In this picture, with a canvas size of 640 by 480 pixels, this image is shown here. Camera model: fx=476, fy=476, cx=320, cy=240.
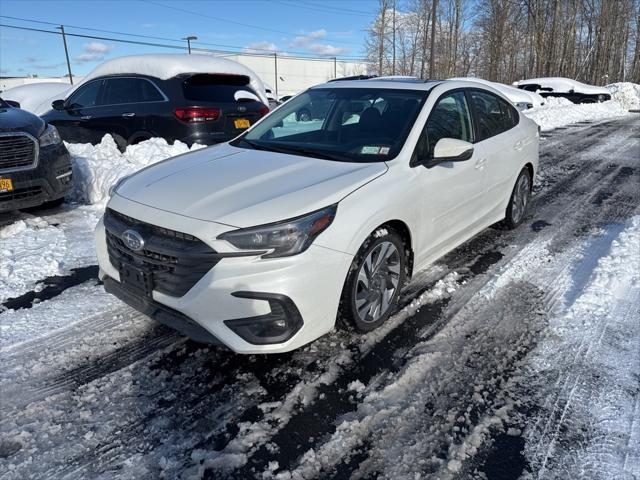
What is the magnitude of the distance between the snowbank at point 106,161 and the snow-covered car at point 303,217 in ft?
9.79

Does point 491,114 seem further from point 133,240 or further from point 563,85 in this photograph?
point 563,85

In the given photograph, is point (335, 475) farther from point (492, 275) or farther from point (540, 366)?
point (492, 275)

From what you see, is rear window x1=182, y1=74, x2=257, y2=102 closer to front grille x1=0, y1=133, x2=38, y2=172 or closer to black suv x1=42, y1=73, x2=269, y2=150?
black suv x1=42, y1=73, x2=269, y2=150

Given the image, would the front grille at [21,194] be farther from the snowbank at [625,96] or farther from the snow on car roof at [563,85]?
the snowbank at [625,96]

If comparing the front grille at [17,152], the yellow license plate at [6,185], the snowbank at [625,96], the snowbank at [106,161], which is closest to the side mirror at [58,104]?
the snowbank at [106,161]

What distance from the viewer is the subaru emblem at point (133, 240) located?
109 inches

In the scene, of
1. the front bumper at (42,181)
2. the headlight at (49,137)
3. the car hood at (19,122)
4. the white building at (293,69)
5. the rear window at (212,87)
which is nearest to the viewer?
the front bumper at (42,181)

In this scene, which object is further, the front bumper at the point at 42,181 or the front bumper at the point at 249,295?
the front bumper at the point at 42,181

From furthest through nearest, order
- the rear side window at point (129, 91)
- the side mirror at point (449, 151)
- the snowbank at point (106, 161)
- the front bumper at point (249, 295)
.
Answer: the rear side window at point (129, 91) < the snowbank at point (106, 161) < the side mirror at point (449, 151) < the front bumper at point (249, 295)

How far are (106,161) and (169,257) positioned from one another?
15.9ft

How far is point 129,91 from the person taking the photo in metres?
7.37

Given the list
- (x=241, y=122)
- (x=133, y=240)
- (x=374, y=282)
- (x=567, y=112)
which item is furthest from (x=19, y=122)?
(x=567, y=112)

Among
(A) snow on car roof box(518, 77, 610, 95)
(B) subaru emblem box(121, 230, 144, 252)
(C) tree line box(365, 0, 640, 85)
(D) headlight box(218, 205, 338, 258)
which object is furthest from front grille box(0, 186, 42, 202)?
(C) tree line box(365, 0, 640, 85)

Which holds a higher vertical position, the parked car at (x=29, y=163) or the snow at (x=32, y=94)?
the snow at (x=32, y=94)
